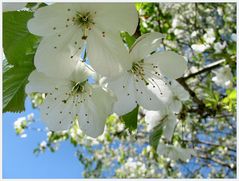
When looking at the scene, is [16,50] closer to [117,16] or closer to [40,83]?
[40,83]

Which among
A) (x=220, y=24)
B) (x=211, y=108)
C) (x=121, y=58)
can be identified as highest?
(x=220, y=24)

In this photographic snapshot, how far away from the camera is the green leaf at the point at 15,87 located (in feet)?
2.36

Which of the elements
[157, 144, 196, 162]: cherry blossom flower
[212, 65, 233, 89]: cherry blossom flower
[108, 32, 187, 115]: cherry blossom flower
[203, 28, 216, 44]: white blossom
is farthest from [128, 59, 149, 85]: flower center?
[203, 28, 216, 44]: white blossom

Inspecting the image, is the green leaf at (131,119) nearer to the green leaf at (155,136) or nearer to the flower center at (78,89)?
the flower center at (78,89)

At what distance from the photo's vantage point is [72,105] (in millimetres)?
835

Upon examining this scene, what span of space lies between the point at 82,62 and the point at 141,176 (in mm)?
4883

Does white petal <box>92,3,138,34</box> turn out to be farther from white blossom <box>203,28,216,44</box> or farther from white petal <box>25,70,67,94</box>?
white blossom <box>203,28,216,44</box>

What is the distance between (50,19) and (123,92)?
0.22m

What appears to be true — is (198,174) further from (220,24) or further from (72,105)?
(72,105)

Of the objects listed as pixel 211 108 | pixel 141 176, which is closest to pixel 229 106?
pixel 211 108

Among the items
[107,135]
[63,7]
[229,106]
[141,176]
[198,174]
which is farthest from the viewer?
Result: [141,176]

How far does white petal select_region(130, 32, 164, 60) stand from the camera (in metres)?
0.69

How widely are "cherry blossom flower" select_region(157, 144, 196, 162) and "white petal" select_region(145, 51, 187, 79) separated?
125 centimetres

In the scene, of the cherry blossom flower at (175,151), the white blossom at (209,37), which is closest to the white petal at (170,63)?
the cherry blossom flower at (175,151)
